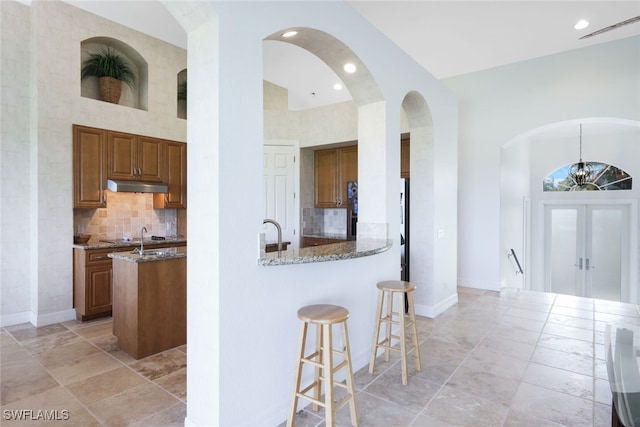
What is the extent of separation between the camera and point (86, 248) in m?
3.81

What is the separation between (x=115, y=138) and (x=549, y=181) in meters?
8.47

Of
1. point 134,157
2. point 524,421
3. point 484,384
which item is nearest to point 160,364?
point 484,384

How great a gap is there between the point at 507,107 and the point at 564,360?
145 inches

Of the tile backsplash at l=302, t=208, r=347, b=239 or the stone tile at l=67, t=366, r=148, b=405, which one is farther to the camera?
the tile backsplash at l=302, t=208, r=347, b=239

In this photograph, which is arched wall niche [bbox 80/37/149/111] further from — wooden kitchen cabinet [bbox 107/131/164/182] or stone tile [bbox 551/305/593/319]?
stone tile [bbox 551/305/593/319]

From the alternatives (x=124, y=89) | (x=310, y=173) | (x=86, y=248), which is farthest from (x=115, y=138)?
(x=310, y=173)

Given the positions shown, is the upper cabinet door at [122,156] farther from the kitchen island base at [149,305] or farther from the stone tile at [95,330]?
the stone tile at [95,330]

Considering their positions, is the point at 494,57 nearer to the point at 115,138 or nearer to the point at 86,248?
the point at 115,138

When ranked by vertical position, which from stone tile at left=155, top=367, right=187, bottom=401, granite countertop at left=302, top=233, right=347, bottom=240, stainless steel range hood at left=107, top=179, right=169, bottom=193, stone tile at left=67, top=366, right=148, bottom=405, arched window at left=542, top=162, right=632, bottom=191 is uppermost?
arched window at left=542, top=162, right=632, bottom=191

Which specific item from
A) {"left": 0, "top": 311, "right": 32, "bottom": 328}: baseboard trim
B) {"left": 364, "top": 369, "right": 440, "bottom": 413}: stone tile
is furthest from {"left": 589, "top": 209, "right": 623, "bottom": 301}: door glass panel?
{"left": 0, "top": 311, "right": 32, "bottom": 328}: baseboard trim

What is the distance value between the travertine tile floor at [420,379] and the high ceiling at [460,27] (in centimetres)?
347

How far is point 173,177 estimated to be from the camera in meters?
4.92

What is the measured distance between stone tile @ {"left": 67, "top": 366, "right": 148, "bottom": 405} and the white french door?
849 cm

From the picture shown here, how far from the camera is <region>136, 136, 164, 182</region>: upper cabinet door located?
14.8ft
